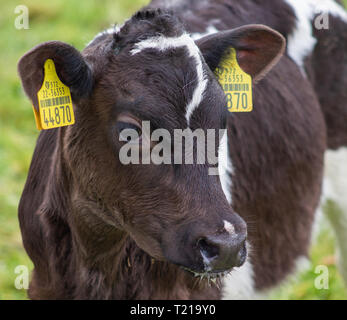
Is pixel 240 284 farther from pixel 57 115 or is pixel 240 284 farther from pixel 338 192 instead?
pixel 57 115

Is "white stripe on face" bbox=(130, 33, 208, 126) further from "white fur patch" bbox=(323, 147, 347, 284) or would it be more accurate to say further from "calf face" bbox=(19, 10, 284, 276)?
"white fur patch" bbox=(323, 147, 347, 284)

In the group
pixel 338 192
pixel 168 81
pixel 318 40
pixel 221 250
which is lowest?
pixel 221 250

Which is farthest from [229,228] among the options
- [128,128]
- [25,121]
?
[25,121]

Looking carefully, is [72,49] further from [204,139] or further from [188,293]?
[188,293]

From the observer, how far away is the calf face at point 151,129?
10.8 ft

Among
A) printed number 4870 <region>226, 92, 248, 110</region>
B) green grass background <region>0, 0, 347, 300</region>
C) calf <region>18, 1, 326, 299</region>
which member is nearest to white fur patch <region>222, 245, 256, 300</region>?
calf <region>18, 1, 326, 299</region>

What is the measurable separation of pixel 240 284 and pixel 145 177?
1.78m

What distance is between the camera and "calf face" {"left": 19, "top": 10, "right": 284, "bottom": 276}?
3.28 m

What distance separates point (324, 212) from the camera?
629 centimetres

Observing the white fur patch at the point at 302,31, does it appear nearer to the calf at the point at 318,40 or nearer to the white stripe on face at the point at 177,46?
the calf at the point at 318,40

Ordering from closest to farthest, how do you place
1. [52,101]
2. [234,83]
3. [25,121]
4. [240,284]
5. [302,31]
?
1. [52,101]
2. [234,83]
3. [240,284]
4. [302,31]
5. [25,121]

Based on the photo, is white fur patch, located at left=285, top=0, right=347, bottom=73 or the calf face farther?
white fur patch, located at left=285, top=0, right=347, bottom=73

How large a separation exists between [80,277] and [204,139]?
1.17m

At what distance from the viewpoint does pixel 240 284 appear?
16.1ft
